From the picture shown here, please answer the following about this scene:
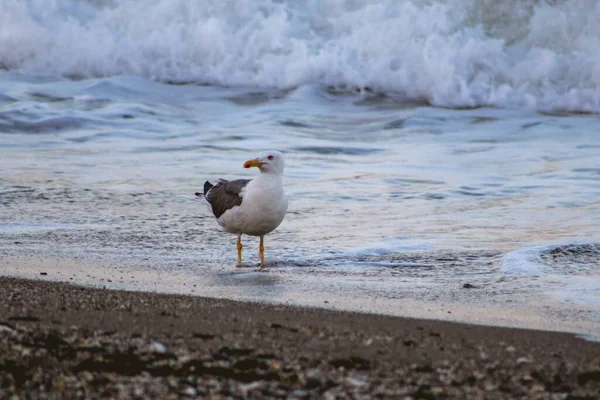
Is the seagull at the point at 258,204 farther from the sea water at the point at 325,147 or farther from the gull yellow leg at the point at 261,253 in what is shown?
the sea water at the point at 325,147

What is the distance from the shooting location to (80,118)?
13836 mm

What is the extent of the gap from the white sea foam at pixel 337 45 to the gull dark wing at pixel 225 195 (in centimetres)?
812

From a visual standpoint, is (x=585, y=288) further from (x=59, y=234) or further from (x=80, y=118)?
(x=80, y=118)

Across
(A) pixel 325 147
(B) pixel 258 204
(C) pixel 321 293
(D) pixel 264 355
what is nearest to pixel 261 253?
(B) pixel 258 204

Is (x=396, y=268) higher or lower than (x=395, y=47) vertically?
lower

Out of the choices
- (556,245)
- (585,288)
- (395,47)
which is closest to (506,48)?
(395,47)

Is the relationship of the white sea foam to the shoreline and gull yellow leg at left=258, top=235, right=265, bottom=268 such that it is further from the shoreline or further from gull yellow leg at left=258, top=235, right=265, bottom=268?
the shoreline

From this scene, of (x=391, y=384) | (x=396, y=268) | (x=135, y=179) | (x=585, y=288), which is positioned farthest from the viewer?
(x=135, y=179)

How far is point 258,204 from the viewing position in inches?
272

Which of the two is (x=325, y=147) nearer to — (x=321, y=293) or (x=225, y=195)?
(x=225, y=195)

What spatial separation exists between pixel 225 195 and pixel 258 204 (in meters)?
0.45

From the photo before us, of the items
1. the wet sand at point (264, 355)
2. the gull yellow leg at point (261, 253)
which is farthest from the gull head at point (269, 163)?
the wet sand at point (264, 355)

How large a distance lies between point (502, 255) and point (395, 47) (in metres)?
10.4

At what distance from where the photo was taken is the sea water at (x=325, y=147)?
6.14 meters
